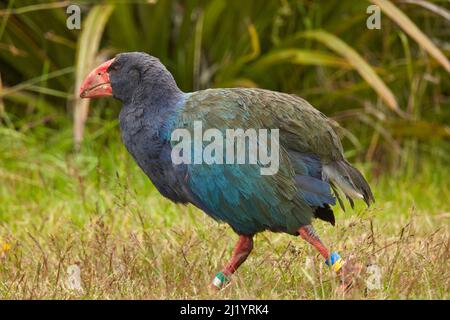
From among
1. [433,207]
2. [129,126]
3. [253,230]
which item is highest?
[129,126]

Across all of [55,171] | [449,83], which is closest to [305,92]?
[449,83]

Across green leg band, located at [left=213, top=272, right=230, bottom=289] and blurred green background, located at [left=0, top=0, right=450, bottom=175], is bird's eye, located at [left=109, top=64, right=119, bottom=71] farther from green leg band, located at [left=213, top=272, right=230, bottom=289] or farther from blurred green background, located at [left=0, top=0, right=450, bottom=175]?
blurred green background, located at [left=0, top=0, right=450, bottom=175]

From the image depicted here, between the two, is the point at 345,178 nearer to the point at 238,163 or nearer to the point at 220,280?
the point at 238,163

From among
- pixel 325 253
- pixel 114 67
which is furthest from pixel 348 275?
pixel 114 67

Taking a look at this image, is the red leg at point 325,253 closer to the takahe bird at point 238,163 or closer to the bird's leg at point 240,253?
the takahe bird at point 238,163

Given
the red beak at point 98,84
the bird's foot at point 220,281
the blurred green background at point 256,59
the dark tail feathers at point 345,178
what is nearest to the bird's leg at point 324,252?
the dark tail feathers at point 345,178

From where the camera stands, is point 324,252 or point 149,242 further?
point 149,242

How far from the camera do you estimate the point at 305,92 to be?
6121 millimetres

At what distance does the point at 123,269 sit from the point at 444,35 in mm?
3708

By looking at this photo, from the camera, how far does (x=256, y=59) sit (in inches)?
246

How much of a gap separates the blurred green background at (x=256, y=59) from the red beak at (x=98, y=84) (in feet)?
6.39

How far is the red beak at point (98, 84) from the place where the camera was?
370 cm

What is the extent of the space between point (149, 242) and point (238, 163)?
31.1 inches

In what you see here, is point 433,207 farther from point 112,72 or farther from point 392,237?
point 112,72
